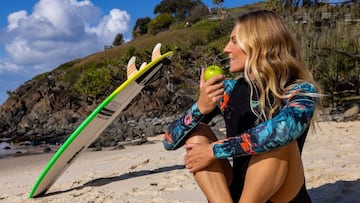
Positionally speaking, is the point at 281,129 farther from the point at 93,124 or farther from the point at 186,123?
the point at 93,124

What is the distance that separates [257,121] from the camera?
215cm

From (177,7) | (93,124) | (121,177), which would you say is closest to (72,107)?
(121,177)

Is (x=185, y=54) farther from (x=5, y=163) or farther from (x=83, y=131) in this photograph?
(x=83, y=131)

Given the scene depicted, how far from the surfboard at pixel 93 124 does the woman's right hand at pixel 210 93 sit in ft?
10.0

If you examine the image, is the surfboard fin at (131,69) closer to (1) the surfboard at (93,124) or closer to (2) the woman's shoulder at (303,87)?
(1) the surfboard at (93,124)

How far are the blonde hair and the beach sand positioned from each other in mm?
1723

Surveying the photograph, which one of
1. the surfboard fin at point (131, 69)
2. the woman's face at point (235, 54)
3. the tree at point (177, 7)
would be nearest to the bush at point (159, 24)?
the tree at point (177, 7)

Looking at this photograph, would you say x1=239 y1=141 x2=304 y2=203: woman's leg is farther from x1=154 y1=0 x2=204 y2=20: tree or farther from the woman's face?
x1=154 y1=0 x2=204 y2=20: tree

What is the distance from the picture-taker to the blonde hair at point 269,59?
2.10m

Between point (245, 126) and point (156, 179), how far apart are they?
2911 millimetres

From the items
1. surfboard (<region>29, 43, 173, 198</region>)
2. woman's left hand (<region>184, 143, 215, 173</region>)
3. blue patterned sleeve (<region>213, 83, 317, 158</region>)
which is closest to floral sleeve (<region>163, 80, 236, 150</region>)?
woman's left hand (<region>184, 143, 215, 173</region>)

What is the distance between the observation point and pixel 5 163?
9.23 m

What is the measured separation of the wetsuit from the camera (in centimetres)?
197

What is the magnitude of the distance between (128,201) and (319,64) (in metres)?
10.9
